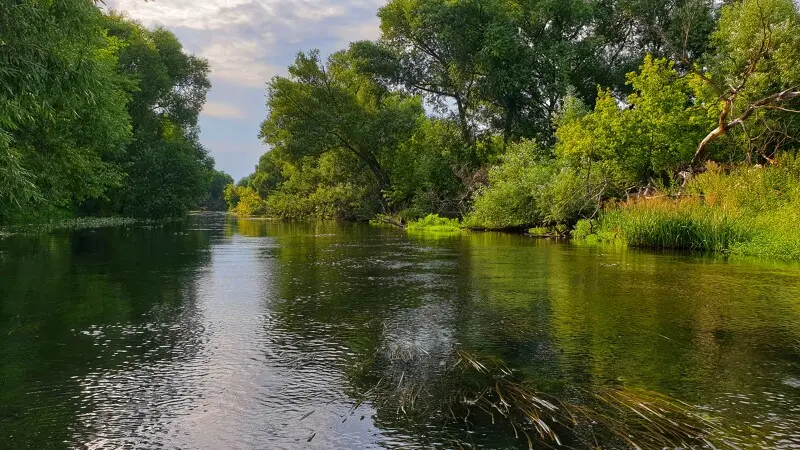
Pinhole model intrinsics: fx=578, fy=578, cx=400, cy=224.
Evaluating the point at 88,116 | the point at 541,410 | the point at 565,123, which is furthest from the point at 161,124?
the point at 541,410

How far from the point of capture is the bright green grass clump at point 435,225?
37.8m

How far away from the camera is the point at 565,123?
3519 cm

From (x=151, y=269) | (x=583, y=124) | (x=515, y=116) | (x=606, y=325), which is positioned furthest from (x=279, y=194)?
(x=606, y=325)

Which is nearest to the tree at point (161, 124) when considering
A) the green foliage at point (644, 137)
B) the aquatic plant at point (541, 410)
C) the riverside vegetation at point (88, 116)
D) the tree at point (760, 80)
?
the riverside vegetation at point (88, 116)

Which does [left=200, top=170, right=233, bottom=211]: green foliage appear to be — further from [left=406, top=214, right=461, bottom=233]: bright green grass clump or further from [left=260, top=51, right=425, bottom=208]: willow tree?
[left=406, top=214, right=461, bottom=233]: bright green grass clump

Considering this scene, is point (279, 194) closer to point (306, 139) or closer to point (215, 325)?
point (306, 139)

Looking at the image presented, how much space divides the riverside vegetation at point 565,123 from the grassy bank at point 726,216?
70mm

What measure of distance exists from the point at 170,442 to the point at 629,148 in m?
28.3

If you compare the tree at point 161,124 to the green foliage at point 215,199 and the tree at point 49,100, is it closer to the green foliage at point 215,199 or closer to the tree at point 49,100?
the tree at point 49,100

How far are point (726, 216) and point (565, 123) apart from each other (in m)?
15.7

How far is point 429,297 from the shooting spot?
11.8 m

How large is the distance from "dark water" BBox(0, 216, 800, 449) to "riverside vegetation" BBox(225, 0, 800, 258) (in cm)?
937

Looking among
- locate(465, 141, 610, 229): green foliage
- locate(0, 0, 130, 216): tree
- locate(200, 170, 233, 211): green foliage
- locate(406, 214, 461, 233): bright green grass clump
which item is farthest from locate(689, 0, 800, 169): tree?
locate(200, 170, 233, 211): green foliage

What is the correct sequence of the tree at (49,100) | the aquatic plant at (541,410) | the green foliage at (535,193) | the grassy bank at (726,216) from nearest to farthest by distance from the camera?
the aquatic plant at (541,410) → the tree at (49,100) → the grassy bank at (726,216) → the green foliage at (535,193)
